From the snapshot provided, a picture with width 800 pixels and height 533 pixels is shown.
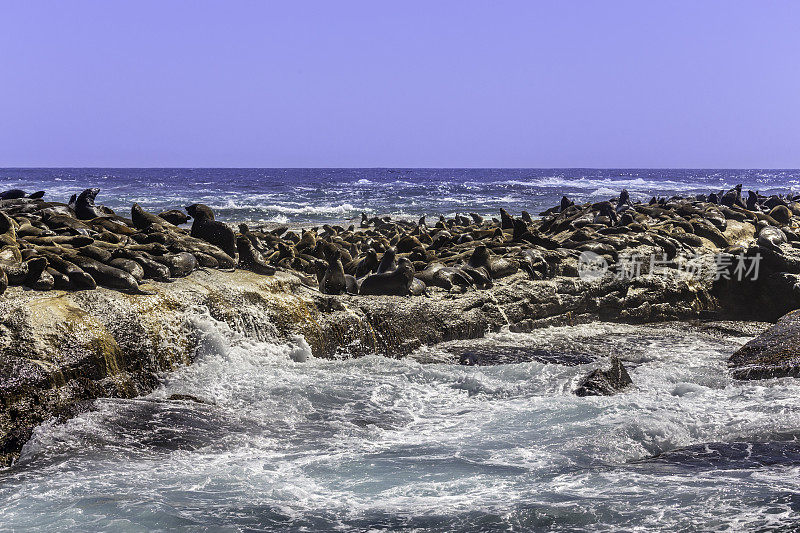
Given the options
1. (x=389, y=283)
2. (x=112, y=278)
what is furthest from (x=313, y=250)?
(x=112, y=278)

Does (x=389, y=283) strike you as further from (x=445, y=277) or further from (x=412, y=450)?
(x=412, y=450)

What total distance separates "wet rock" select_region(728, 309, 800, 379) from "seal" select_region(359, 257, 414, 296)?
152 inches

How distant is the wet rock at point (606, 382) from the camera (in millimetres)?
7301

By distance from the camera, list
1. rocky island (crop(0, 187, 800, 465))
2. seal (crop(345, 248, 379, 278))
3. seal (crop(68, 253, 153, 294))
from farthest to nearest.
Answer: seal (crop(345, 248, 379, 278))
seal (crop(68, 253, 153, 294))
rocky island (crop(0, 187, 800, 465))

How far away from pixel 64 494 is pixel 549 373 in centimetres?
490

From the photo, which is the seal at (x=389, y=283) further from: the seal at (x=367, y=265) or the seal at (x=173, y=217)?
the seal at (x=173, y=217)

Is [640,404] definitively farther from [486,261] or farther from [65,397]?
[65,397]

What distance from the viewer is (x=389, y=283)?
31.3 ft

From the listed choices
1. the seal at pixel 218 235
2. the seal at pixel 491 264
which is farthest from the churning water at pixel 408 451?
the seal at pixel 491 264

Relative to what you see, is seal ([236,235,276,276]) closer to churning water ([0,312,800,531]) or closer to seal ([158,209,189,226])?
churning water ([0,312,800,531])

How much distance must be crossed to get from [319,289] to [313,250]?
2.10m

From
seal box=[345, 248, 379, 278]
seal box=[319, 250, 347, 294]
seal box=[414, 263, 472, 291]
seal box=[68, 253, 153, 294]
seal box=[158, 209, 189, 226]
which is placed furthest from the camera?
seal box=[158, 209, 189, 226]

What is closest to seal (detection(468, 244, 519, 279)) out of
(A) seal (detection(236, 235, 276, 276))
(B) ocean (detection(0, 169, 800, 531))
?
(B) ocean (detection(0, 169, 800, 531))

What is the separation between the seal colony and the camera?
7768 mm
